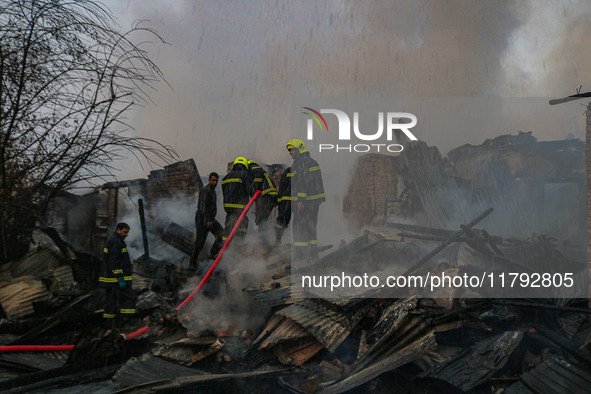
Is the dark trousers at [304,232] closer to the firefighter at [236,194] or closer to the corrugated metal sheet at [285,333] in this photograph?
the firefighter at [236,194]

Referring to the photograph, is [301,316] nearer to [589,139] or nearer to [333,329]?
[333,329]

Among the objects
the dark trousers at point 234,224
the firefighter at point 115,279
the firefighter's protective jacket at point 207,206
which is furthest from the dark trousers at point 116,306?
the firefighter's protective jacket at point 207,206

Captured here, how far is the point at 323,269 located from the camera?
666 cm

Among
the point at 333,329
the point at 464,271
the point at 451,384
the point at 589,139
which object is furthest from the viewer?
the point at 464,271

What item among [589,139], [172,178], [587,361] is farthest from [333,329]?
[172,178]

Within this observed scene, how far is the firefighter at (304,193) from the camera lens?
6.93 meters

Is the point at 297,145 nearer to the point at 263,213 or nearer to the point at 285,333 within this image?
the point at 263,213

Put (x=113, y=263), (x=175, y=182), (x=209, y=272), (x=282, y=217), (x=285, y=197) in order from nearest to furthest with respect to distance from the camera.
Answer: (x=113, y=263) → (x=209, y=272) → (x=285, y=197) → (x=282, y=217) → (x=175, y=182)

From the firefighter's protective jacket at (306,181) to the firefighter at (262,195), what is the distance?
2.73ft

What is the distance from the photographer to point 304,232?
6953mm

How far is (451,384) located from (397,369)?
18.3 inches

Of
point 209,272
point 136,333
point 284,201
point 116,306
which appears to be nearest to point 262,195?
point 284,201

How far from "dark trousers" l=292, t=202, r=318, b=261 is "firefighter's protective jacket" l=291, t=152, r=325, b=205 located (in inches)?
6.1

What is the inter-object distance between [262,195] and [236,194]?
0.64 meters
